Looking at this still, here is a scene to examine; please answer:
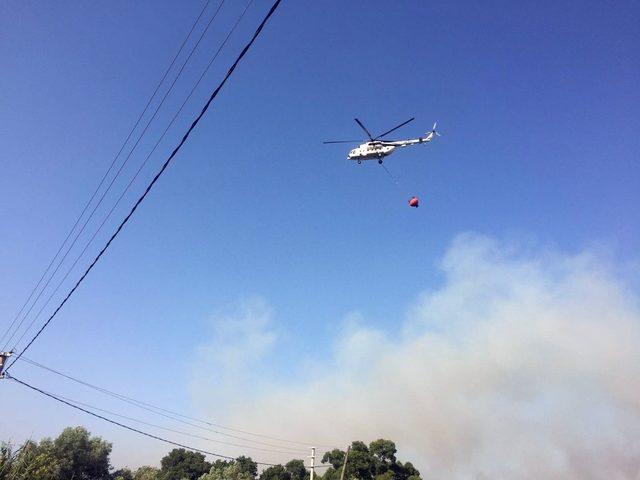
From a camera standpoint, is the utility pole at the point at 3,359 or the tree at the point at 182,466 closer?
the utility pole at the point at 3,359

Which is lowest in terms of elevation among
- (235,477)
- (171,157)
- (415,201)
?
(235,477)

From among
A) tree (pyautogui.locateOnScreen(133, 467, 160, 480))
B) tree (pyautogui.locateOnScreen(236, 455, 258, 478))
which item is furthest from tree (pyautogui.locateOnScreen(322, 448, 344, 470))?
tree (pyautogui.locateOnScreen(133, 467, 160, 480))

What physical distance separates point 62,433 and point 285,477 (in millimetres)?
45443

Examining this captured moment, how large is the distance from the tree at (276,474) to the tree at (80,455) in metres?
31.2

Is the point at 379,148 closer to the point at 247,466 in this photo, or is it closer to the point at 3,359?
the point at 3,359

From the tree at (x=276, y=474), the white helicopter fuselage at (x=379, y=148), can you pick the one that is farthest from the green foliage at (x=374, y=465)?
the white helicopter fuselage at (x=379, y=148)

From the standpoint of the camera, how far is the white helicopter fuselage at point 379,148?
3350 cm

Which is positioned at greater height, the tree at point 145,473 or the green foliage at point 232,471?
the green foliage at point 232,471

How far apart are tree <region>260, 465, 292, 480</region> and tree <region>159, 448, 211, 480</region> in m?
28.5

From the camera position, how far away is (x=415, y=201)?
68.6ft

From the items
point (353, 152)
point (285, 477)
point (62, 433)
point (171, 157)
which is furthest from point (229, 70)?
point (285, 477)

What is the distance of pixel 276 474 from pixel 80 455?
127 ft

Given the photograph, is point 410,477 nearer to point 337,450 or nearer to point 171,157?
point 337,450

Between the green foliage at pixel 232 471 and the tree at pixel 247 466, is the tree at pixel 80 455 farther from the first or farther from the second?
the tree at pixel 247 466
